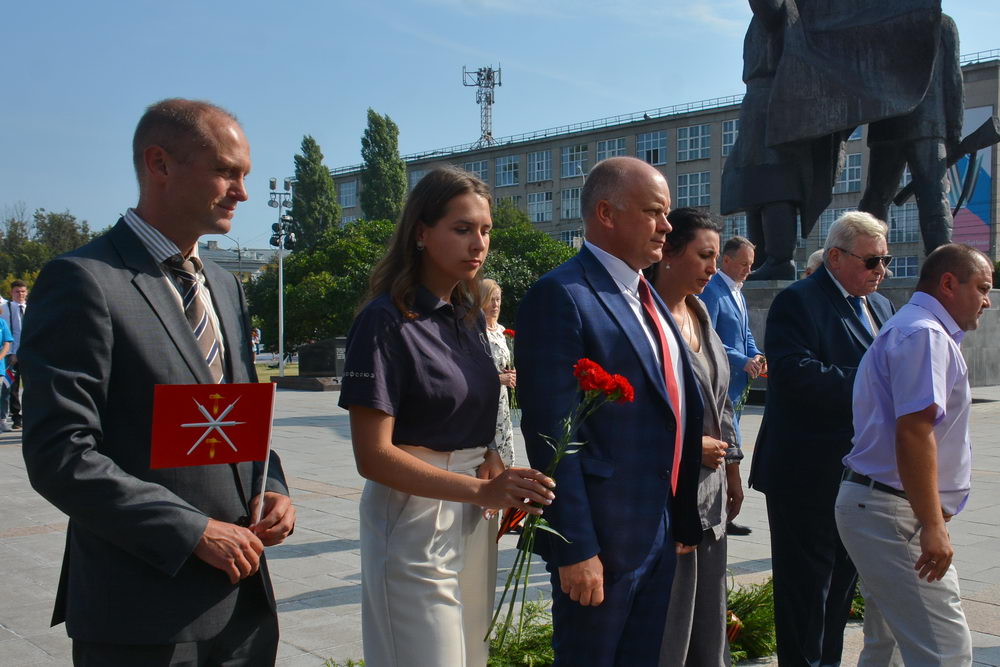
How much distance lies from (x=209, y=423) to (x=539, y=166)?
257 ft

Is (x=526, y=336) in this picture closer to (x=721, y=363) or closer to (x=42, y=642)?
(x=721, y=363)

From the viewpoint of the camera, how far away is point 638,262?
301 centimetres

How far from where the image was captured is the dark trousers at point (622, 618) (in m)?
2.75

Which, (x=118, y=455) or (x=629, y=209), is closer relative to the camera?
(x=118, y=455)

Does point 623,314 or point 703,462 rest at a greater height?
point 623,314

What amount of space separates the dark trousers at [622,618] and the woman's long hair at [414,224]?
865 mm

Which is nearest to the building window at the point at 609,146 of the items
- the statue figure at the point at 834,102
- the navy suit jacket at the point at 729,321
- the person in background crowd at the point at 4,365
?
the statue figure at the point at 834,102

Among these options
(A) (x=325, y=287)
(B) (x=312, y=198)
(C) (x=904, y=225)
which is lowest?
(A) (x=325, y=287)

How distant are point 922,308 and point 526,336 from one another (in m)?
1.35

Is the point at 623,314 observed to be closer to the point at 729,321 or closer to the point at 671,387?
the point at 671,387

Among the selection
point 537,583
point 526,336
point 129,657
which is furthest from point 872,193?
point 129,657

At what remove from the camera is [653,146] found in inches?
2749

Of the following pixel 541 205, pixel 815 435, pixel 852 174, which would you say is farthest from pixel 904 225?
pixel 815 435

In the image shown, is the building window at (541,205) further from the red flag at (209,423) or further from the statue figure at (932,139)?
the red flag at (209,423)
